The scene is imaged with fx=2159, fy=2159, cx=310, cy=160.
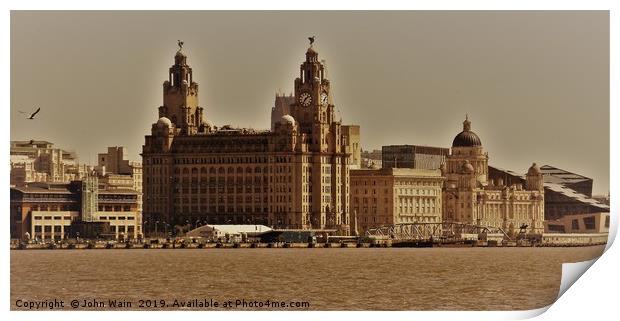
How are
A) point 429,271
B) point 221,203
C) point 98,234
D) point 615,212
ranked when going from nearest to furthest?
point 615,212 → point 429,271 → point 98,234 → point 221,203

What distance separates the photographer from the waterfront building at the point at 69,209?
39.3m

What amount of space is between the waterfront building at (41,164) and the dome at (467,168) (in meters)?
10.3

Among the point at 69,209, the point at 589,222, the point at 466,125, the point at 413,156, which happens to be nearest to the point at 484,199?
the point at 413,156

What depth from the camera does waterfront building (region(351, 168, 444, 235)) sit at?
47438mm

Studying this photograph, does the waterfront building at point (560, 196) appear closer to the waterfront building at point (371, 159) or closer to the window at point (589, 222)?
the window at point (589, 222)

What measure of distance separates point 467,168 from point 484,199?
1776 millimetres

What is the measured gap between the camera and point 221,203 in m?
45.4

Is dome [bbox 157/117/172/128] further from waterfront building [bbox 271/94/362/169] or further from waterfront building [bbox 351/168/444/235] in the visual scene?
waterfront building [bbox 351/168/444/235]

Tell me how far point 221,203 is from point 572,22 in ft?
80.7

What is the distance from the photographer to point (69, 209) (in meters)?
42.5

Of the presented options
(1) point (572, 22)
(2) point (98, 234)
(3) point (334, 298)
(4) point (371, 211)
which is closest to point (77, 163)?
(2) point (98, 234)

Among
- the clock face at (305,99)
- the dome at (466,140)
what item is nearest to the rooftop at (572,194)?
the dome at (466,140)

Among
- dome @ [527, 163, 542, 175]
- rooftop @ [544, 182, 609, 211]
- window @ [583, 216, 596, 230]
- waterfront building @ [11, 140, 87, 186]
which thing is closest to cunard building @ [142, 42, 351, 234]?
waterfront building @ [11, 140, 87, 186]
